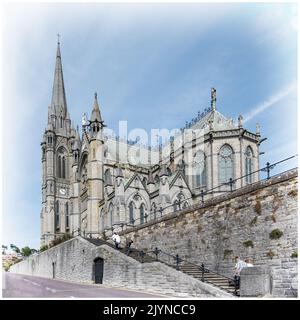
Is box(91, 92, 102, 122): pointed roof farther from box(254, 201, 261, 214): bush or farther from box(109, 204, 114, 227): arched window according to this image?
box(254, 201, 261, 214): bush

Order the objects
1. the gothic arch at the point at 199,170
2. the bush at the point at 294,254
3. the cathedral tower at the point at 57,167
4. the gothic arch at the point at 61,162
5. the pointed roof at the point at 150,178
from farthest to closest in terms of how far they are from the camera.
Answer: the gothic arch at the point at 61,162 → the cathedral tower at the point at 57,167 → the pointed roof at the point at 150,178 → the gothic arch at the point at 199,170 → the bush at the point at 294,254

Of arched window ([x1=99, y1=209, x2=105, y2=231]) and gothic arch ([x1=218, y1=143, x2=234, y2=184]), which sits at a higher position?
gothic arch ([x1=218, y1=143, x2=234, y2=184])

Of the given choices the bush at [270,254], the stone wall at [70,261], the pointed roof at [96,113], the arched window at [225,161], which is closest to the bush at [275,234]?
the bush at [270,254]

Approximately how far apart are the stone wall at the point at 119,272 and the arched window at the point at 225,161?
20.4 m

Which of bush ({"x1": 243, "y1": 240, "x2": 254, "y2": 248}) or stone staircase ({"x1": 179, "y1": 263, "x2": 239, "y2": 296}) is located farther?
bush ({"x1": 243, "y1": 240, "x2": 254, "y2": 248})

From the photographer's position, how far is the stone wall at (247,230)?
1577cm

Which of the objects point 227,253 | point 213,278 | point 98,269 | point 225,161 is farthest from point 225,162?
point 213,278

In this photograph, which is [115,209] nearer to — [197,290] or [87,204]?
[87,204]

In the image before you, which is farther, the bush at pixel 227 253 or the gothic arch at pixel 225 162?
the gothic arch at pixel 225 162

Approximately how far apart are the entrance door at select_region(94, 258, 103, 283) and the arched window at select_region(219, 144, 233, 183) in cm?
2500

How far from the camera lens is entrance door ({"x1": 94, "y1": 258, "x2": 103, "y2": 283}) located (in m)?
21.7

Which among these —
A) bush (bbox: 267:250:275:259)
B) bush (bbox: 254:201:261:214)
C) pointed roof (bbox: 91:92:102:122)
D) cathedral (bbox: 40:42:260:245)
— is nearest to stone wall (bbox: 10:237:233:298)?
bush (bbox: 267:250:275:259)

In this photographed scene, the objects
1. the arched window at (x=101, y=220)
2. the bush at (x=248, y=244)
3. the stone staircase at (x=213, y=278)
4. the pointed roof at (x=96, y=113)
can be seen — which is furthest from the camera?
the pointed roof at (x=96, y=113)

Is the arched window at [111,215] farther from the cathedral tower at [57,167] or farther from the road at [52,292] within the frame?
the road at [52,292]
